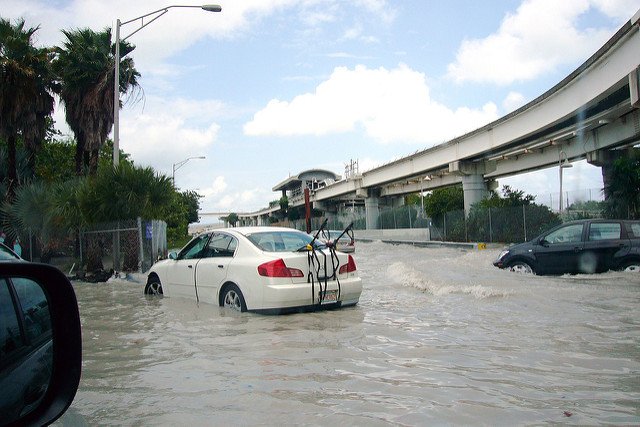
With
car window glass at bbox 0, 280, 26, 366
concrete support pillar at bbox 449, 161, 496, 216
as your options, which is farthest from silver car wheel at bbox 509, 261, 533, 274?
concrete support pillar at bbox 449, 161, 496, 216

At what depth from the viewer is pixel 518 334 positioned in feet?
23.3

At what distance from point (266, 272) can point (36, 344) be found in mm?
6046

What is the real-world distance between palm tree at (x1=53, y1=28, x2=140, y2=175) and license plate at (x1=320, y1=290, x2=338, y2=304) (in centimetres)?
2076

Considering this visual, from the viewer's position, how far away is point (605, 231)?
13812 millimetres

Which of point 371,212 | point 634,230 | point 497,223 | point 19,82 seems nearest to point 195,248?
point 634,230

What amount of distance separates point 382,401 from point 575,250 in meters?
10.7

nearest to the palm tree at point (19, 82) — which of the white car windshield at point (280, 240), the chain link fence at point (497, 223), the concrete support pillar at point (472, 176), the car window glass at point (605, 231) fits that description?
the chain link fence at point (497, 223)

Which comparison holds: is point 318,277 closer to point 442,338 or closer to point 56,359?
point 442,338

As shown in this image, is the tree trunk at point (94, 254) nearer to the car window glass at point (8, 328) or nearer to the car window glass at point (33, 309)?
the car window glass at point (33, 309)

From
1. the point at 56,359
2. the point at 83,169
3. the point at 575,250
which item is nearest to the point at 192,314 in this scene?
the point at 56,359

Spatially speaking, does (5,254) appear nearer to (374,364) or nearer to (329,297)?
(374,364)

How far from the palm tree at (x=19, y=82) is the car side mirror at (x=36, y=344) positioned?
25.8 m

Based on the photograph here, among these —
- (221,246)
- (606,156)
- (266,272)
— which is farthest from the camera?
(606,156)

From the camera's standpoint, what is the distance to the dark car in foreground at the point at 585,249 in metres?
13.5
